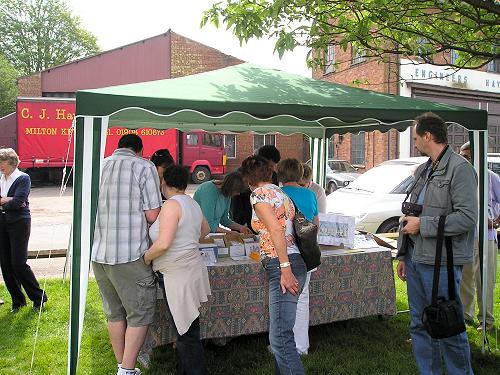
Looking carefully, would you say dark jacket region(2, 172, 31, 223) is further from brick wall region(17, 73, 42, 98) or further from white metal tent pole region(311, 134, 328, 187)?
brick wall region(17, 73, 42, 98)

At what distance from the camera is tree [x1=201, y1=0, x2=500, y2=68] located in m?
4.59

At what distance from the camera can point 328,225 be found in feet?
14.4

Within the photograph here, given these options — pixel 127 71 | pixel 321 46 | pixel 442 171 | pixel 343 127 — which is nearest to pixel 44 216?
pixel 343 127

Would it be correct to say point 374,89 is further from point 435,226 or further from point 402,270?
point 435,226

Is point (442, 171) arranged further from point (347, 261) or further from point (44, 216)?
point (44, 216)

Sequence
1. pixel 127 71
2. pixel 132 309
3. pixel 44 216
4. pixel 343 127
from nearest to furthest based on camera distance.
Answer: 1. pixel 132 309
2. pixel 343 127
3. pixel 44 216
4. pixel 127 71

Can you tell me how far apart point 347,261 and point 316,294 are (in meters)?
0.42

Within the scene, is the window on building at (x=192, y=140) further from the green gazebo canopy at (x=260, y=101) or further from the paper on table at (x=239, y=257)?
the paper on table at (x=239, y=257)

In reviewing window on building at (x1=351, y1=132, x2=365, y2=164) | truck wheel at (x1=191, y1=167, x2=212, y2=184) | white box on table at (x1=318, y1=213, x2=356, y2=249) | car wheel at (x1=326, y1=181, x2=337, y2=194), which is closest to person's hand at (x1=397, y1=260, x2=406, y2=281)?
white box on table at (x1=318, y1=213, x2=356, y2=249)

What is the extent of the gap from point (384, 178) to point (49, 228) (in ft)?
24.5

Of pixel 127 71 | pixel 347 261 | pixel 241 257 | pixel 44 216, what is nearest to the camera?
pixel 241 257

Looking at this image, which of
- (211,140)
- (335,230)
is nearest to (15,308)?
(335,230)

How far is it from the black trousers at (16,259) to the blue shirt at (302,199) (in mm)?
3039

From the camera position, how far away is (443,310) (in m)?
2.80
